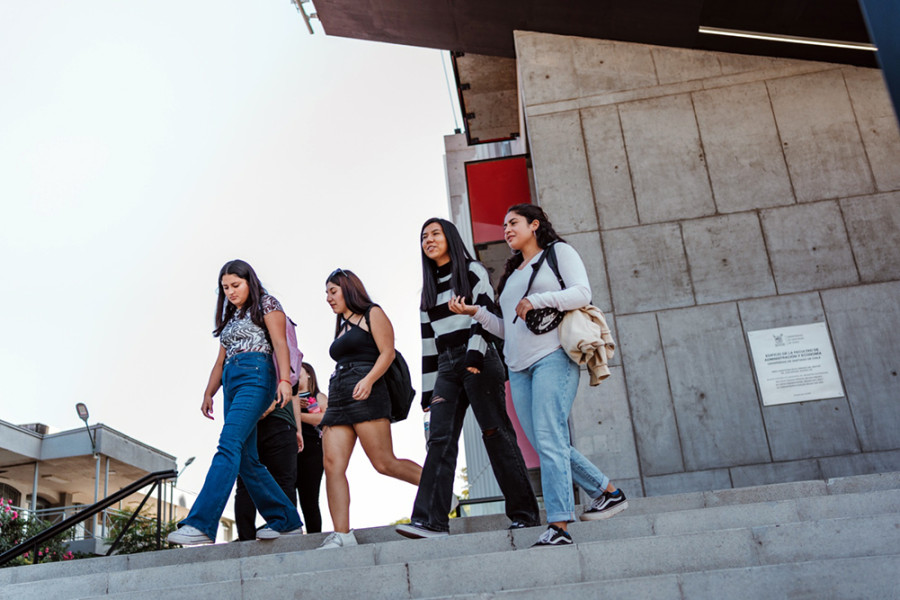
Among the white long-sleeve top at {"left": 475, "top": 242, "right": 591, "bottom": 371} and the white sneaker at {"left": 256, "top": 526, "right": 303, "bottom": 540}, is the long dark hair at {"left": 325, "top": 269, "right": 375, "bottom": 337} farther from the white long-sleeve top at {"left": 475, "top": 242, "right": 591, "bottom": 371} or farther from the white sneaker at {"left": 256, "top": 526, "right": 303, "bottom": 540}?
the white sneaker at {"left": 256, "top": 526, "right": 303, "bottom": 540}

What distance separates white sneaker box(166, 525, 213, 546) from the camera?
4.56 metres

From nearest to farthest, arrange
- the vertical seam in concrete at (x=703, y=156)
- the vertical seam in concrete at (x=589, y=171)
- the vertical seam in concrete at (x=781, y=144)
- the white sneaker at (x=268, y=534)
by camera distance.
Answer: the white sneaker at (x=268, y=534) → the vertical seam in concrete at (x=781, y=144) → the vertical seam in concrete at (x=703, y=156) → the vertical seam in concrete at (x=589, y=171)

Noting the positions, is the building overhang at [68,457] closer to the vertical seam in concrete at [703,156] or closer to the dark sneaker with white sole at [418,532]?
the vertical seam in concrete at [703,156]

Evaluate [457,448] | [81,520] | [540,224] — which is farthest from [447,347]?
[81,520]

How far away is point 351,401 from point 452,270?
103cm

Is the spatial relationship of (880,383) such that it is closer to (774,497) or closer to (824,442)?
(824,442)

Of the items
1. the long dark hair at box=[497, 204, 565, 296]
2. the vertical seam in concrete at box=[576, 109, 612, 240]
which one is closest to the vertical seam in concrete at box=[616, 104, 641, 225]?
the vertical seam in concrete at box=[576, 109, 612, 240]

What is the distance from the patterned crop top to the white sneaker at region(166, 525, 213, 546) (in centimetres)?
117

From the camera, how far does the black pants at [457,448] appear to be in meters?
4.81

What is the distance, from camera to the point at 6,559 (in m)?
6.04

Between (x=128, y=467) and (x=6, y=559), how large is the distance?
2224 centimetres

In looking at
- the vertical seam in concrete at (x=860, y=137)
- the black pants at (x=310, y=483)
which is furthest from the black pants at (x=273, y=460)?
the vertical seam in concrete at (x=860, y=137)

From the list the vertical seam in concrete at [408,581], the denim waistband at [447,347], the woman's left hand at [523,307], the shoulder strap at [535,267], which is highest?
the shoulder strap at [535,267]

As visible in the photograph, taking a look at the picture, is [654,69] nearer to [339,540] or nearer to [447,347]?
[447,347]
